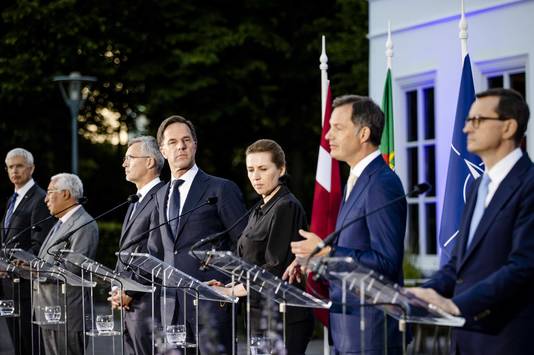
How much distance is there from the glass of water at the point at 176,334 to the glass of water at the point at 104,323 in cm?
80

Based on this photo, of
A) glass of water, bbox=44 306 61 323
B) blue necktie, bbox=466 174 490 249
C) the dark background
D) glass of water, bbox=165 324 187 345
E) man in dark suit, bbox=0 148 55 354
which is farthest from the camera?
the dark background

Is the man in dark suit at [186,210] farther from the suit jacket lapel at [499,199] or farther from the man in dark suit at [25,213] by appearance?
the suit jacket lapel at [499,199]

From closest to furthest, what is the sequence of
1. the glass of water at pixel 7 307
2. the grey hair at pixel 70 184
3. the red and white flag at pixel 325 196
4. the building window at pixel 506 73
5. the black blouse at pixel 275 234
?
the black blouse at pixel 275 234 < the red and white flag at pixel 325 196 < the glass of water at pixel 7 307 < the grey hair at pixel 70 184 < the building window at pixel 506 73

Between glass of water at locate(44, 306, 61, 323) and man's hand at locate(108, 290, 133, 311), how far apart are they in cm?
67

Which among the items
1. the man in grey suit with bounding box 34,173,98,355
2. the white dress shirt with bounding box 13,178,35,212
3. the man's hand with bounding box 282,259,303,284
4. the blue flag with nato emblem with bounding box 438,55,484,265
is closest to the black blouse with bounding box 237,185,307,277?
the man's hand with bounding box 282,259,303,284

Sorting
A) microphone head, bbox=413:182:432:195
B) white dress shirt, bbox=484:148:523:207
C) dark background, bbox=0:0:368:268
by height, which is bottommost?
microphone head, bbox=413:182:432:195

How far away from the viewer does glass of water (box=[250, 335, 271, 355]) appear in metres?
5.22

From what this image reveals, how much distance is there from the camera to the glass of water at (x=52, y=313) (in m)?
7.56

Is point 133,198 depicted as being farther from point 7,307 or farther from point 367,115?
point 367,115

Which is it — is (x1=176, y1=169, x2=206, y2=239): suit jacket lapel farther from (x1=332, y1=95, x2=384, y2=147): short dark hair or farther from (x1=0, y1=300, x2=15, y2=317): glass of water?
(x1=332, y1=95, x2=384, y2=147): short dark hair

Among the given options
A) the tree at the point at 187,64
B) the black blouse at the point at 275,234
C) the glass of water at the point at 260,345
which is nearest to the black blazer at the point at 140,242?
the black blouse at the point at 275,234

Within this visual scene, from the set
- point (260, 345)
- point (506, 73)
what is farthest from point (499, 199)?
point (506, 73)

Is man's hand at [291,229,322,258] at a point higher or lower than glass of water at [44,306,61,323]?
higher

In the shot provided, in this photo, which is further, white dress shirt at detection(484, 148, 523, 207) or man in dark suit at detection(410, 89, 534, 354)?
white dress shirt at detection(484, 148, 523, 207)
